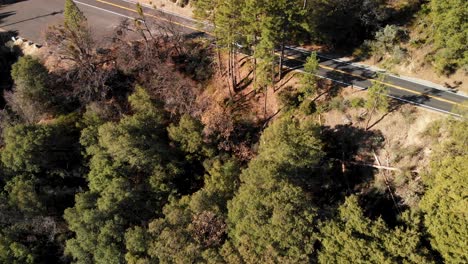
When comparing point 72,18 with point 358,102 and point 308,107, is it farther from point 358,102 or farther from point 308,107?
point 358,102

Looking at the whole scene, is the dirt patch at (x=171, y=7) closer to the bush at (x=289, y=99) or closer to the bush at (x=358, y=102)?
the bush at (x=289, y=99)

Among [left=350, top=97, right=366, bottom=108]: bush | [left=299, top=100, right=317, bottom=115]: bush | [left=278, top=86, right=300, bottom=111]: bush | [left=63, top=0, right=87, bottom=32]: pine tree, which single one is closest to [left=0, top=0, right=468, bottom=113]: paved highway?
[left=350, top=97, right=366, bottom=108]: bush

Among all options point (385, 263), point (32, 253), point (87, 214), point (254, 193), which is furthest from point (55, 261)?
point (385, 263)

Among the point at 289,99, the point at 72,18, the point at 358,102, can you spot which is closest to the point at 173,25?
the point at 72,18

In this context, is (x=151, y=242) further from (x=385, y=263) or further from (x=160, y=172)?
(x=385, y=263)

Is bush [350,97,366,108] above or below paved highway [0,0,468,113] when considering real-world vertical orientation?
below

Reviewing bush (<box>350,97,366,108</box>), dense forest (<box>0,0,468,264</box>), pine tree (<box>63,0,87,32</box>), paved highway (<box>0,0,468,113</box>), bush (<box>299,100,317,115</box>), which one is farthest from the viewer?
pine tree (<box>63,0,87,32</box>)

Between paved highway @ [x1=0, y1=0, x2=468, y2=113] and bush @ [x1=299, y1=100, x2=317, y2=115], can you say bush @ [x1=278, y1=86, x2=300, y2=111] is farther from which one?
paved highway @ [x1=0, y1=0, x2=468, y2=113]
